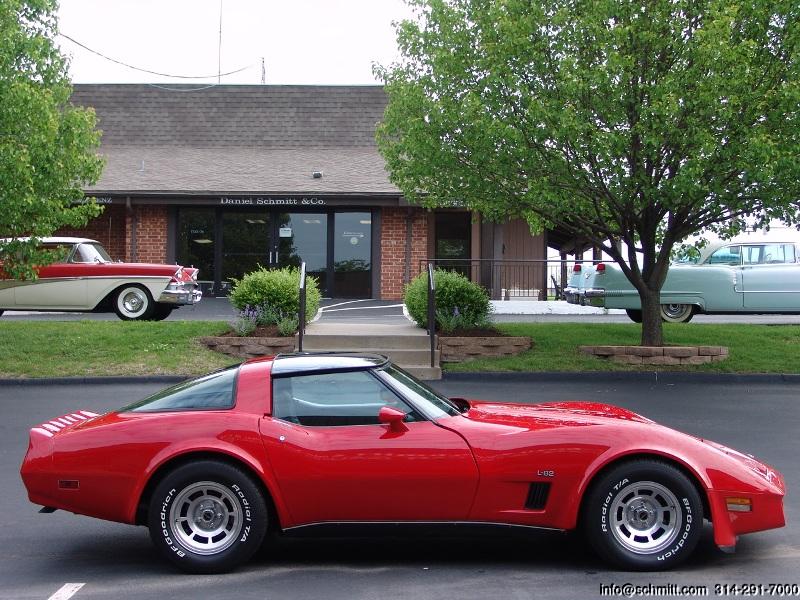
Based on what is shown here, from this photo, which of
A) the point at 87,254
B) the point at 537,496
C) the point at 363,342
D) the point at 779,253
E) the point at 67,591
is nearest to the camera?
the point at 67,591

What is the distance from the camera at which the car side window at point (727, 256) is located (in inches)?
731

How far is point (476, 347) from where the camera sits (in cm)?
1502

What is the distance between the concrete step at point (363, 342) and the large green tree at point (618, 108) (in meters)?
2.52

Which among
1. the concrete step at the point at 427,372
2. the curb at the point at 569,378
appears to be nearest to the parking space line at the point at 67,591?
the curb at the point at 569,378

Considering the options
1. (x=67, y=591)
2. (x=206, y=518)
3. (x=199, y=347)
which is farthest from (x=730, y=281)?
(x=67, y=591)

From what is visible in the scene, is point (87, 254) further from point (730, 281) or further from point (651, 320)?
point (730, 281)

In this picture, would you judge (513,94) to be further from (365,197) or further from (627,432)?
(365,197)

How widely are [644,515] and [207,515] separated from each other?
7.93 ft

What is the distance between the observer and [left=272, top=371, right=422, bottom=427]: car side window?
559cm

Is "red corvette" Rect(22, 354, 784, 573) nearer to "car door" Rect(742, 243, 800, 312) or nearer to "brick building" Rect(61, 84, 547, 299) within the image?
"car door" Rect(742, 243, 800, 312)

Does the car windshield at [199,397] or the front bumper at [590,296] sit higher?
the front bumper at [590,296]

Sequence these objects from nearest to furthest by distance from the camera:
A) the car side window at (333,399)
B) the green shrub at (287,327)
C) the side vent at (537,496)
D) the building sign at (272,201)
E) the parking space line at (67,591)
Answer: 1. the parking space line at (67,591)
2. the side vent at (537,496)
3. the car side window at (333,399)
4. the green shrub at (287,327)
5. the building sign at (272,201)

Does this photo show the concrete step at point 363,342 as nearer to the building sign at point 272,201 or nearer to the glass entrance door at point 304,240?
the building sign at point 272,201

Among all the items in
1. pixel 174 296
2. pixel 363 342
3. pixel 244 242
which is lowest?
pixel 363 342
